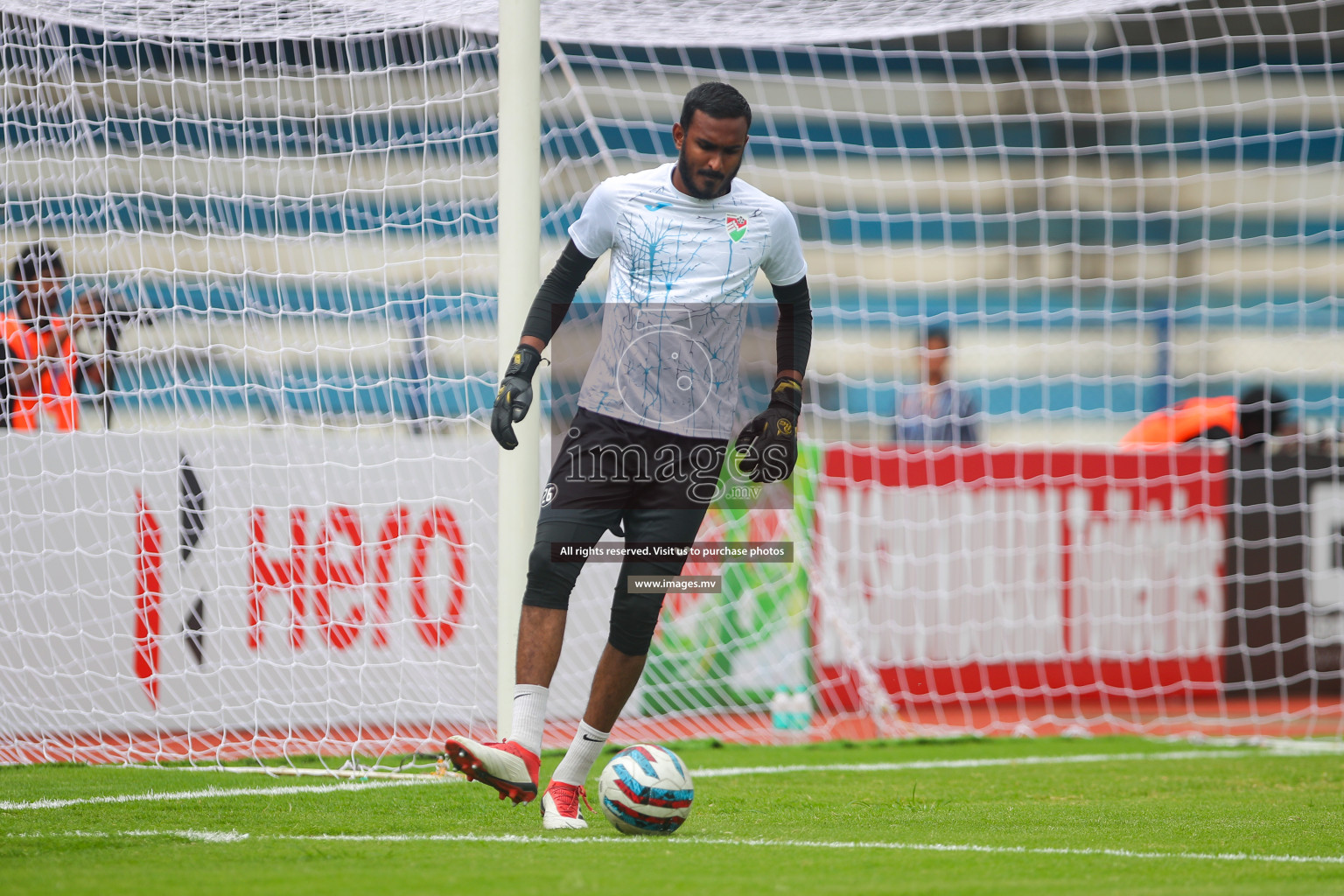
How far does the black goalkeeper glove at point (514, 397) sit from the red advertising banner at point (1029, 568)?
4.00 metres

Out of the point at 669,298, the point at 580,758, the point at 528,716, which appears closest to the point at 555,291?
the point at 669,298

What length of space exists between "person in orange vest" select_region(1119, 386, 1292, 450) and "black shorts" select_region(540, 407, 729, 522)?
Answer: 572cm

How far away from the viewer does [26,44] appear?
5.85 m

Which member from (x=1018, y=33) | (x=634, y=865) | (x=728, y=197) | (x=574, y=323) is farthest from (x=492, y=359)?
(x=1018, y=33)

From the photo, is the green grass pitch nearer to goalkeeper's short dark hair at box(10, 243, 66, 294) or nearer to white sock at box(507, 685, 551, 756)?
white sock at box(507, 685, 551, 756)

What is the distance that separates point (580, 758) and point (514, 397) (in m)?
0.99

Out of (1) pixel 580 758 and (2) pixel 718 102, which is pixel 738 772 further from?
(2) pixel 718 102

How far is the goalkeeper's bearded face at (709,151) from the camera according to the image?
380 cm

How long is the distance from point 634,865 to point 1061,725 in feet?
16.2

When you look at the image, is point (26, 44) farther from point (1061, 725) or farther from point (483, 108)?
point (1061, 725)

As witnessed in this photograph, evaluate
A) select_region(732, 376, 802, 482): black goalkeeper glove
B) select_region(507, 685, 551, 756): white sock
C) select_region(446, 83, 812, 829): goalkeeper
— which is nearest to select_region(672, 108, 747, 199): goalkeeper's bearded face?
select_region(446, 83, 812, 829): goalkeeper

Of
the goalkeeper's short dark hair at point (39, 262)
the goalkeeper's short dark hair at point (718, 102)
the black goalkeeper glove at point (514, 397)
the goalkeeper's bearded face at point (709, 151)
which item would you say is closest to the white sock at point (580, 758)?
the black goalkeeper glove at point (514, 397)

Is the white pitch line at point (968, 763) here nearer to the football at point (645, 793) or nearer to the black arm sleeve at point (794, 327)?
the football at point (645, 793)

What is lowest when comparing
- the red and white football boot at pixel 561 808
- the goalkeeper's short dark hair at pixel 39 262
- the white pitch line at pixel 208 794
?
the white pitch line at pixel 208 794
